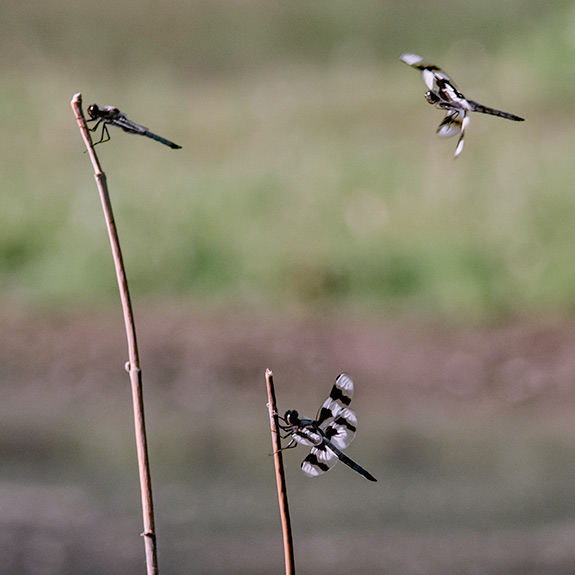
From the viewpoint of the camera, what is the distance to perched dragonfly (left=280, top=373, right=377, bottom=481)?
71cm

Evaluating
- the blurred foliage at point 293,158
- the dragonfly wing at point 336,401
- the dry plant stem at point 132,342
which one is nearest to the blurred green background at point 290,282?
the blurred foliage at point 293,158

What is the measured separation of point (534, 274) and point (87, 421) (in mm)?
1358

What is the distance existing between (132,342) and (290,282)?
2.82 m

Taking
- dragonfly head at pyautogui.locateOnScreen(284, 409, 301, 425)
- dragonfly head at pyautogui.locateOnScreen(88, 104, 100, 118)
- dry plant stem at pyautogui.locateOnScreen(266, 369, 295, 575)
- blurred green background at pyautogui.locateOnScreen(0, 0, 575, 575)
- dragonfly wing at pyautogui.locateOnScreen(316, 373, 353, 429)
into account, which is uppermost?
blurred green background at pyautogui.locateOnScreen(0, 0, 575, 575)

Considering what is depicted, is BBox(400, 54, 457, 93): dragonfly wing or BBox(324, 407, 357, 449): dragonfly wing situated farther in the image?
BBox(324, 407, 357, 449): dragonfly wing

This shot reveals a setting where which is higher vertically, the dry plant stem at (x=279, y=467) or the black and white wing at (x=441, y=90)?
the black and white wing at (x=441, y=90)

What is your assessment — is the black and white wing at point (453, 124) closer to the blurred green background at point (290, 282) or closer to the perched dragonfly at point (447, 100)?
the perched dragonfly at point (447, 100)

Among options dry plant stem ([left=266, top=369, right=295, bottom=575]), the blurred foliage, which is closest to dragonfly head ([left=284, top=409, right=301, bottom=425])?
dry plant stem ([left=266, top=369, right=295, bottom=575])

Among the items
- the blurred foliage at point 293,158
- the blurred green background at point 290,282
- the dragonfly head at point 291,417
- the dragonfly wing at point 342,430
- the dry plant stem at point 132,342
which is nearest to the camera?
the dry plant stem at point 132,342

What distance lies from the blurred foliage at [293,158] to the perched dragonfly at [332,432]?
8.14ft

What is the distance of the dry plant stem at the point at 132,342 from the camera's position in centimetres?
50

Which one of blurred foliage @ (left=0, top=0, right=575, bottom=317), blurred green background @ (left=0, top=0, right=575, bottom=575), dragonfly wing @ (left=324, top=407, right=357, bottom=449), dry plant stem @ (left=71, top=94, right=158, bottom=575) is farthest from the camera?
blurred foliage @ (left=0, top=0, right=575, bottom=317)

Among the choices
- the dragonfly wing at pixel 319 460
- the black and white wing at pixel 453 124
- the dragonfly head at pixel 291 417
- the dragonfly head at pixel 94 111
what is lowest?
the dragonfly head at pixel 291 417

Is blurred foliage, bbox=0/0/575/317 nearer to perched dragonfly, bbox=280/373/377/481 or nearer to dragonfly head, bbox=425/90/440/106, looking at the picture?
perched dragonfly, bbox=280/373/377/481
